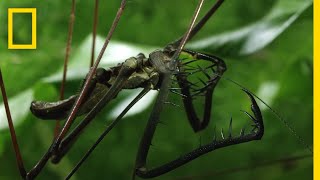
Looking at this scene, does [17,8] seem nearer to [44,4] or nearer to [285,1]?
[44,4]

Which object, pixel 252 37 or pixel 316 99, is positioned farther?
pixel 252 37

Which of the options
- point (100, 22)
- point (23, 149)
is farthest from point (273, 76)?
point (23, 149)

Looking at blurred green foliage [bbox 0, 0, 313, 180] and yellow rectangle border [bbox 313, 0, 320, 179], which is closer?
yellow rectangle border [bbox 313, 0, 320, 179]

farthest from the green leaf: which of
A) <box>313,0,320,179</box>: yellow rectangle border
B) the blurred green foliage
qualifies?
<box>313,0,320,179</box>: yellow rectangle border

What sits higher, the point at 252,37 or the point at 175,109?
the point at 252,37

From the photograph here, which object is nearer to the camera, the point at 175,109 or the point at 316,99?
the point at 316,99

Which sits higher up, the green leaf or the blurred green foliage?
the green leaf

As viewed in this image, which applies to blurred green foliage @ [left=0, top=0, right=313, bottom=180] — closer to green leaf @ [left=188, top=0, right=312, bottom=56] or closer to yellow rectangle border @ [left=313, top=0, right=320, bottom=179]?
green leaf @ [left=188, top=0, right=312, bottom=56]

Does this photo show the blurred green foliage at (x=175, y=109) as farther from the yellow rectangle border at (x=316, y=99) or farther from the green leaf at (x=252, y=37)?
the yellow rectangle border at (x=316, y=99)

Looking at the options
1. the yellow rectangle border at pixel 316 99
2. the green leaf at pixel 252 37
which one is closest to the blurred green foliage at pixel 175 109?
the green leaf at pixel 252 37
